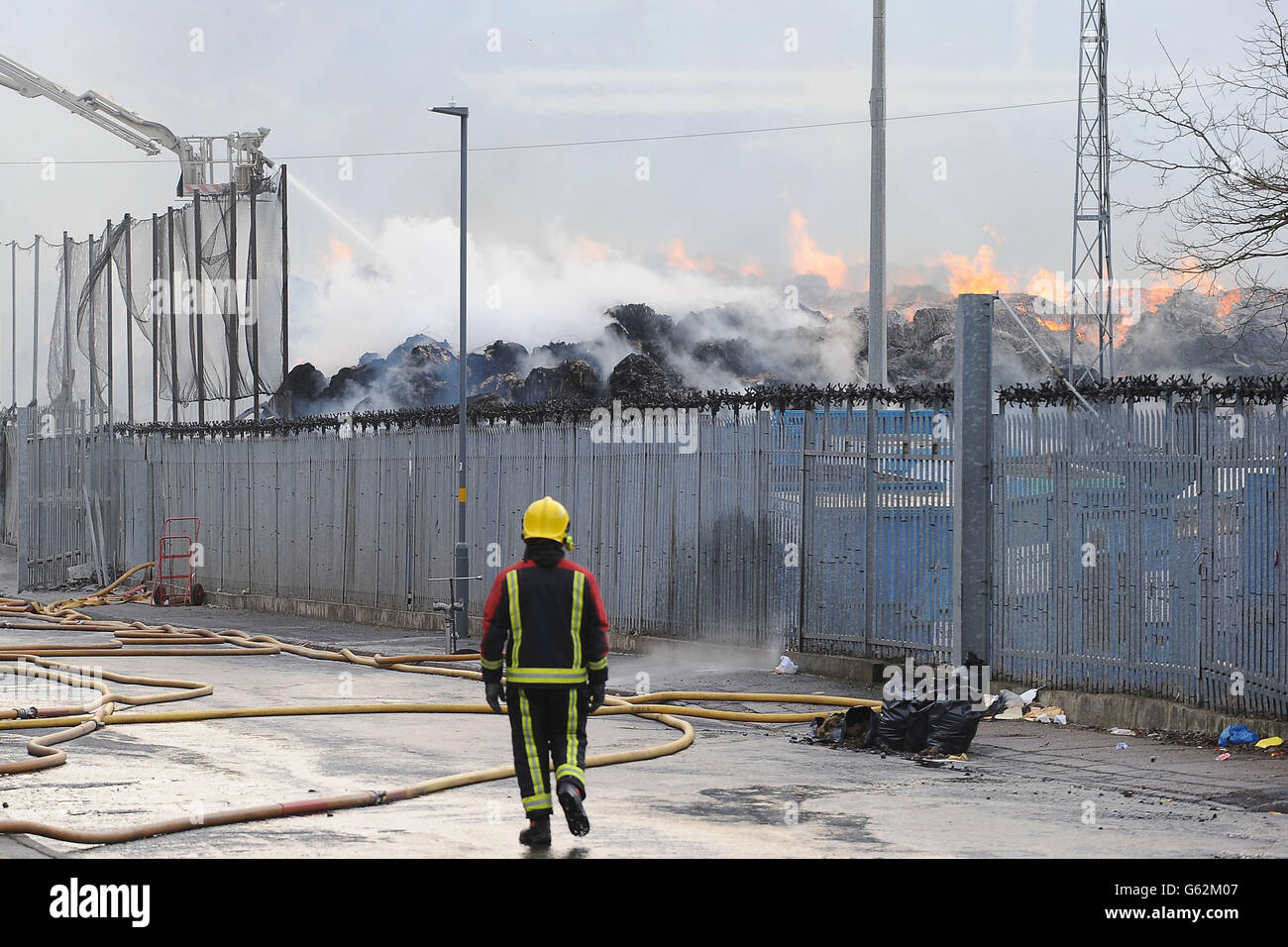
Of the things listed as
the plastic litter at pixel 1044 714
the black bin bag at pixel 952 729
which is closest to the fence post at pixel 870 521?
the plastic litter at pixel 1044 714

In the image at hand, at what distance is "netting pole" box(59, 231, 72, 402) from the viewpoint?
150ft

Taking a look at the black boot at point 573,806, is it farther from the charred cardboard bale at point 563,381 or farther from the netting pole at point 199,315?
the charred cardboard bale at point 563,381

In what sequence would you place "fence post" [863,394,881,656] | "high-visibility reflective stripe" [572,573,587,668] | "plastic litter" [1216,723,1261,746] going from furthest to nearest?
"fence post" [863,394,881,656]
"plastic litter" [1216,723,1261,746]
"high-visibility reflective stripe" [572,573,587,668]

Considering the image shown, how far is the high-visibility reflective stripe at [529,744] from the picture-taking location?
26.3ft

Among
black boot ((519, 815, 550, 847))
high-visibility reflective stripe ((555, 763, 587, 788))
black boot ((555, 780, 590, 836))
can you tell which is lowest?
black boot ((519, 815, 550, 847))

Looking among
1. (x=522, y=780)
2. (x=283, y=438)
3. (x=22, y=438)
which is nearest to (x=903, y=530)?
(x=522, y=780)

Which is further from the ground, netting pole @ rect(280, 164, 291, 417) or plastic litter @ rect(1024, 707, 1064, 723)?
netting pole @ rect(280, 164, 291, 417)

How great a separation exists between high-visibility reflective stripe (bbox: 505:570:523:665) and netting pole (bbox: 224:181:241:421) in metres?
33.1

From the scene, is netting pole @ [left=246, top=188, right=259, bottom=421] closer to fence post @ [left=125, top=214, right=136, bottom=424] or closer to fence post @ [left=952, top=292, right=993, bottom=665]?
fence post @ [left=125, top=214, right=136, bottom=424]

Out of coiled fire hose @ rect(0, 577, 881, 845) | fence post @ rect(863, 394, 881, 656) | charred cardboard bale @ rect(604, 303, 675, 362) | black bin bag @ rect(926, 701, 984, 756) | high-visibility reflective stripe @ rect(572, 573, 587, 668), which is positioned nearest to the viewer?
high-visibility reflective stripe @ rect(572, 573, 587, 668)

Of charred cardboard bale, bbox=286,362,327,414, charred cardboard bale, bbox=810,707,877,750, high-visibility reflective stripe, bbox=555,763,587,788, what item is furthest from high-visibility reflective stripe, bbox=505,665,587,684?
charred cardboard bale, bbox=286,362,327,414

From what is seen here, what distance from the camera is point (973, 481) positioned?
1463 cm

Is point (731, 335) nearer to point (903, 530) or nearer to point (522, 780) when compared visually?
point (903, 530)

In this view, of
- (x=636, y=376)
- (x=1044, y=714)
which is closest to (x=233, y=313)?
(x=636, y=376)
